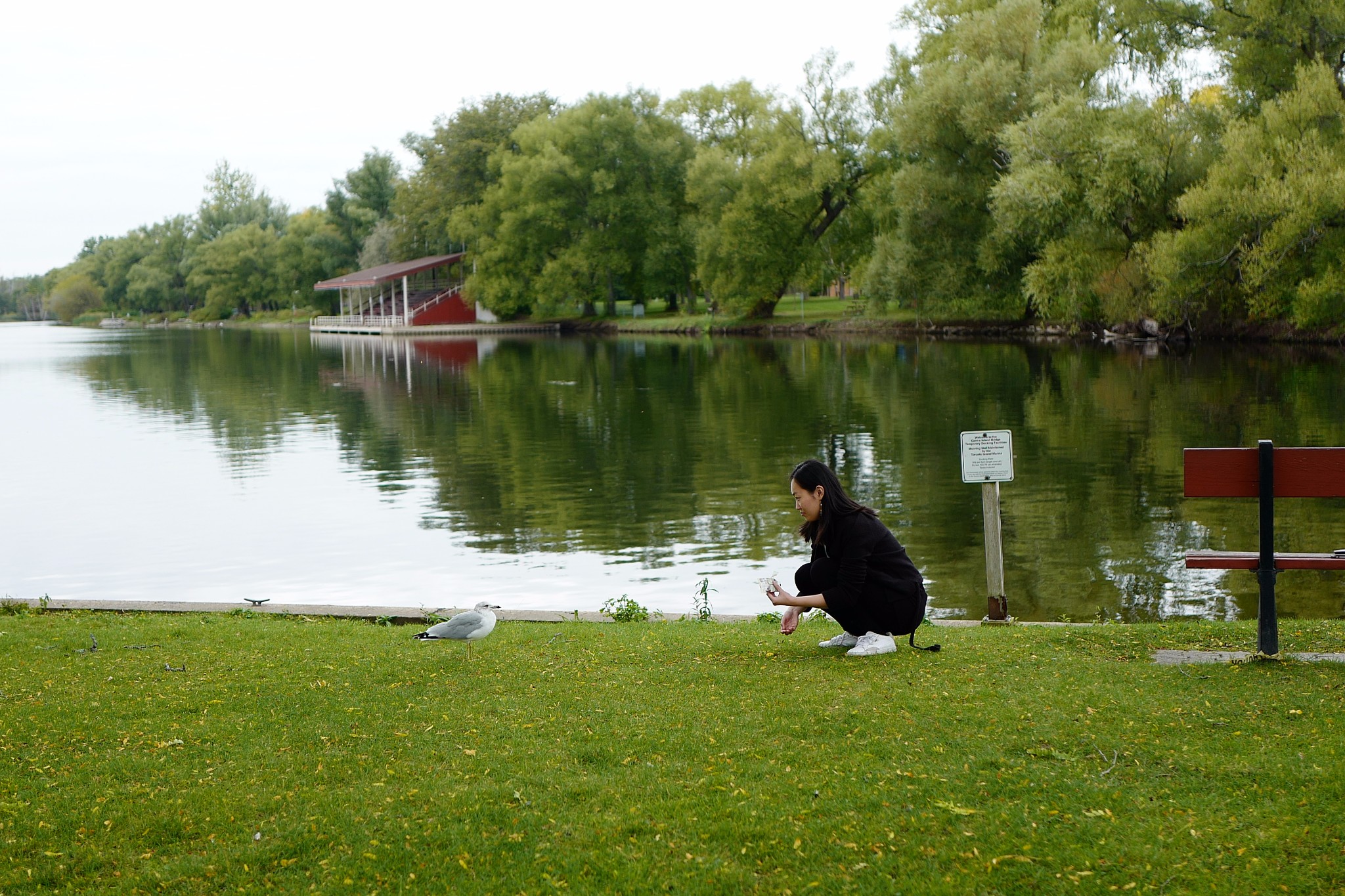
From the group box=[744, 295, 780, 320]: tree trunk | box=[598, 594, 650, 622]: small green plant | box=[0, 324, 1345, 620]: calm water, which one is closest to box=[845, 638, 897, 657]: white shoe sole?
box=[598, 594, 650, 622]: small green plant

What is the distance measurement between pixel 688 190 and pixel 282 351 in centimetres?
2705

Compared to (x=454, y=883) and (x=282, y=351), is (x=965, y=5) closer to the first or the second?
(x=282, y=351)

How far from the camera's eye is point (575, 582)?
13766 millimetres

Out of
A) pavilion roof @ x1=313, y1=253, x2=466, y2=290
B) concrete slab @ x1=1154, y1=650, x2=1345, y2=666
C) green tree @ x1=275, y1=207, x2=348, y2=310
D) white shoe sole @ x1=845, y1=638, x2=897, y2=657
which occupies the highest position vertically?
green tree @ x1=275, y1=207, x2=348, y2=310

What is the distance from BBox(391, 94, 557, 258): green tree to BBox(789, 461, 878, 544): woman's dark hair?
89609 mm

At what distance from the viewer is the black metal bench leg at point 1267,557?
22.7 feet

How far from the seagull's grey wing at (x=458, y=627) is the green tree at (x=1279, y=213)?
1530 inches

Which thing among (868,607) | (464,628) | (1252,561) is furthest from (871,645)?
(464,628)

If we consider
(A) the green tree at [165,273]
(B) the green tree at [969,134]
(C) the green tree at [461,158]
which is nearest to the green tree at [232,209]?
(A) the green tree at [165,273]

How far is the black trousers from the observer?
764cm

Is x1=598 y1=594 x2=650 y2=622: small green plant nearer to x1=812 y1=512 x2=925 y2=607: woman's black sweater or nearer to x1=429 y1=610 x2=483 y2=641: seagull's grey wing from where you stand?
x1=429 y1=610 x2=483 y2=641: seagull's grey wing

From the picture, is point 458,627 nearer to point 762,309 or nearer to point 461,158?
point 762,309

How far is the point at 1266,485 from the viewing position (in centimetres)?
693

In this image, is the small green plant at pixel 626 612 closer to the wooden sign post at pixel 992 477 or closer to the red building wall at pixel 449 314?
the wooden sign post at pixel 992 477
